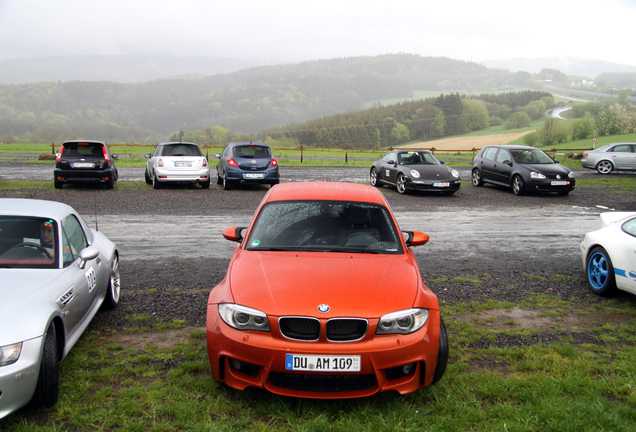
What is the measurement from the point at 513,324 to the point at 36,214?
4.73 m

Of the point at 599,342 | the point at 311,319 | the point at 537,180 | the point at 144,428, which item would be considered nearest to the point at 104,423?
the point at 144,428

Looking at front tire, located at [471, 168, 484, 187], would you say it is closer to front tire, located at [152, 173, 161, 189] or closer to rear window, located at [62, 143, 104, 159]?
front tire, located at [152, 173, 161, 189]

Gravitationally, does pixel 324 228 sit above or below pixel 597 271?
above

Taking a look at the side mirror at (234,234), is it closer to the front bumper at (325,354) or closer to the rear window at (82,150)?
the front bumper at (325,354)

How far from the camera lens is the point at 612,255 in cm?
528

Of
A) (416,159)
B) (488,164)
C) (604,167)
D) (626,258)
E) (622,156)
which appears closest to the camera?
(626,258)

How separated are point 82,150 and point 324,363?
48.9 ft

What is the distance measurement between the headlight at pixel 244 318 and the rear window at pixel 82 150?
46.0 ft

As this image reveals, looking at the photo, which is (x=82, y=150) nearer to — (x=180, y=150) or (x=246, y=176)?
(x=180, y=150)

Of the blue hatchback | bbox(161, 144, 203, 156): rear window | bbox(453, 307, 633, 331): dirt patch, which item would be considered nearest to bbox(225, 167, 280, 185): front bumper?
the blue hatchback

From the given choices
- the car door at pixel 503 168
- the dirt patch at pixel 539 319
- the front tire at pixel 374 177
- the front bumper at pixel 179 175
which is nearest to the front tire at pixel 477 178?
the car door at pixel 503 168

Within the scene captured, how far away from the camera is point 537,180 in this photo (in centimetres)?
1552

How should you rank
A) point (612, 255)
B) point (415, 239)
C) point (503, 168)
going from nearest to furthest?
point (415, 239) → point (612, 255) → point (503, 168)

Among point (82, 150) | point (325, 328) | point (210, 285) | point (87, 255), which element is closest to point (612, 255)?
point (325, 328)
